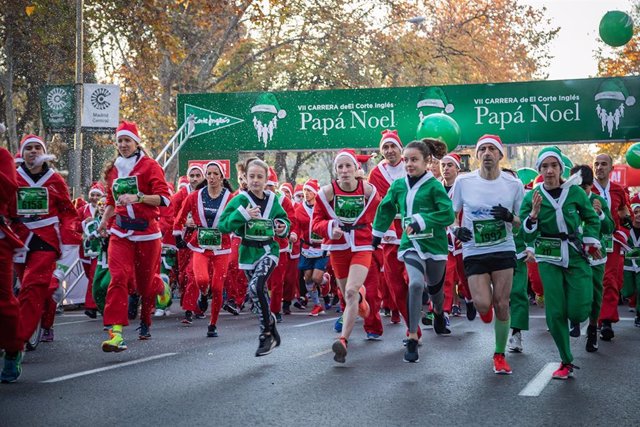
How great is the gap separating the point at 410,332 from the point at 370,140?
15693 mm

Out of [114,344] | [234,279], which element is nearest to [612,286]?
[114,344]

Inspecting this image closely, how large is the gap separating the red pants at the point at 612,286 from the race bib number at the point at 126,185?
17.7ft

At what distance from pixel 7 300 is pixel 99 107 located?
15.1 meters

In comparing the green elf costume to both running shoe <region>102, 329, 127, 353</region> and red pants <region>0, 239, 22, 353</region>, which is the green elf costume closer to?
running shoe <region>102, 329, 127, 353</region>

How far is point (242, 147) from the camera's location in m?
25.6

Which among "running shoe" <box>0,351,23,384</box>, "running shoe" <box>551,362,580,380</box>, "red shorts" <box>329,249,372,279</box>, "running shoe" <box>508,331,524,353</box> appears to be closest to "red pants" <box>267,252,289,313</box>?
"red shorts" <box>329,249,372,279</box>

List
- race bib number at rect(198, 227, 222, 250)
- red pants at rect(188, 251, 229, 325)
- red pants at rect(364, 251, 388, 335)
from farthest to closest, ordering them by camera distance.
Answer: race bib number at rect(198, 227, 222, 250) < red pants at rect(188, 251, 229, 325) < red pants at rect(364, 251, 388, 335)

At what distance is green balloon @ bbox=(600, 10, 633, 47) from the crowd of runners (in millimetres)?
6892

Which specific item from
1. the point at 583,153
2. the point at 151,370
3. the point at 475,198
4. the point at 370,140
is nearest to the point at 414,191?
the point at 475,198

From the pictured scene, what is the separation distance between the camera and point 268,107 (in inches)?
1009

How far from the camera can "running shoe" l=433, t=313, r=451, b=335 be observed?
11.7 metres

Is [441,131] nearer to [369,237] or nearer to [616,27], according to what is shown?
[616,27]

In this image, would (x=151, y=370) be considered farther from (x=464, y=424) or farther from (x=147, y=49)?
(x=147, y=49)

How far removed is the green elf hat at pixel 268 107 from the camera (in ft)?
84.0
